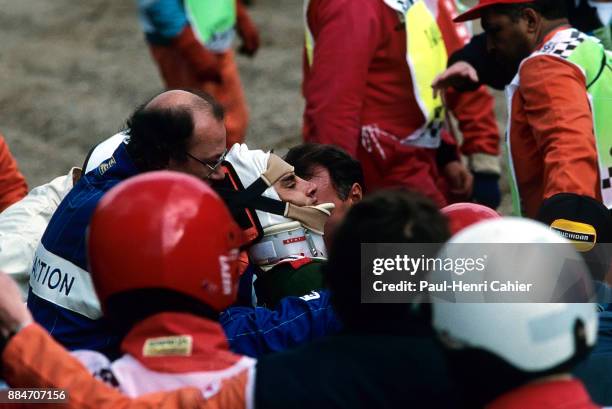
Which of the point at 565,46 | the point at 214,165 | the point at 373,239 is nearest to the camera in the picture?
the point at 373,239

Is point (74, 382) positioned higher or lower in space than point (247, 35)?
higher

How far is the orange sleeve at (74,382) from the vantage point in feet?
6.28

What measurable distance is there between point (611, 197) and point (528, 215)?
368mm

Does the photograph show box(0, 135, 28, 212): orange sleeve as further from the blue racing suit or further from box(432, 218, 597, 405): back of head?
box(432, 218, 597, 405): back of head

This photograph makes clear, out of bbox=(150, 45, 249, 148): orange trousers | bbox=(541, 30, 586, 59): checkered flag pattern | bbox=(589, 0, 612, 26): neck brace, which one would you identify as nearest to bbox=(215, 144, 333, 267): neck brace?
bbox=(541, 30, 586, 59): checkered flag pattern

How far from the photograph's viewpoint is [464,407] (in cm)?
190

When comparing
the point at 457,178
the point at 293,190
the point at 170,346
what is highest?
the point at 170,346

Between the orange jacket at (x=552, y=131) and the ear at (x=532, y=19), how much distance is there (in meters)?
0.08

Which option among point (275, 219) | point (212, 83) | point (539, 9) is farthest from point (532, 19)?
point (212, 83)

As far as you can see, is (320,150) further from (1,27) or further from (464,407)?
(1,27)

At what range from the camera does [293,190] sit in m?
2.94

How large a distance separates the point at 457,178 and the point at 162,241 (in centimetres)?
321

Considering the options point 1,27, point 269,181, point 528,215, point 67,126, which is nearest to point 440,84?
point 528,215

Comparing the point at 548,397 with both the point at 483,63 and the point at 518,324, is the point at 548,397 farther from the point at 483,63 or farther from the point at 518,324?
the point at 483,63
